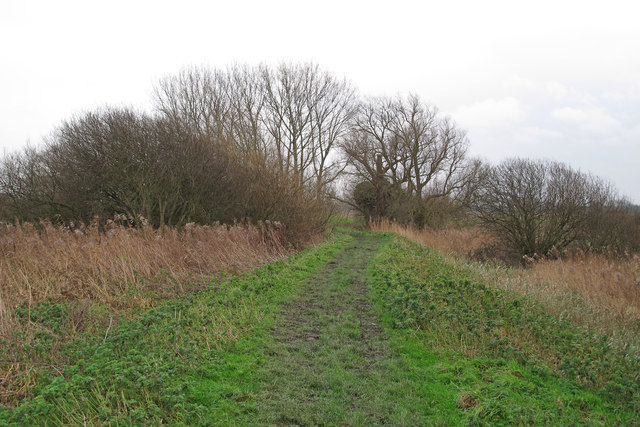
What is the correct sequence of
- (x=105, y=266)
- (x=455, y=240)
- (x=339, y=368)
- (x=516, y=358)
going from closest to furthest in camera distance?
1. (x=339, y=368)
2. (x=516, y=358)
3. (x=105, y=266)
4. (x=455, y=240)

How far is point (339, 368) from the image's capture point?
4734 millimetres

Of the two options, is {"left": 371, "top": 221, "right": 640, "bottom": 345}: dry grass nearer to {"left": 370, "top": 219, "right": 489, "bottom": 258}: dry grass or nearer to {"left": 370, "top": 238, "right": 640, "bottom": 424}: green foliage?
{"left": 370, "top": 238, "right": 640, "bottom": 424}: green foliage

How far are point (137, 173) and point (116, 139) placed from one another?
1604 mm

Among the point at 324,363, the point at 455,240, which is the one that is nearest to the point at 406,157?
the point at 455,240

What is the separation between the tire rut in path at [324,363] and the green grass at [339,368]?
2 centimetres

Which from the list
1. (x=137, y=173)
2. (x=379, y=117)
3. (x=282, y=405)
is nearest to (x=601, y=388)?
(x=282, y=405)

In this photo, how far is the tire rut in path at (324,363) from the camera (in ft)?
12.4

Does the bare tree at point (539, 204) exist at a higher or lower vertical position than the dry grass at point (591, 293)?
higher

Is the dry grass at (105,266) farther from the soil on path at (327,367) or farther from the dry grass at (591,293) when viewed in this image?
the dry grass at (591,293)

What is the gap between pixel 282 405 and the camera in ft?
12.7

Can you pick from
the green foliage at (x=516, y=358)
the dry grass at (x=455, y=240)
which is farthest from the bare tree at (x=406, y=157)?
the green foliage at (x=516, y=358)

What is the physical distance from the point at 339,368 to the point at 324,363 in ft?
0.84

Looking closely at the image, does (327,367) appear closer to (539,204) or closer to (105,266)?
(105,266)

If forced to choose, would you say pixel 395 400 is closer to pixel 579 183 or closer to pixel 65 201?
pixel 579 183
